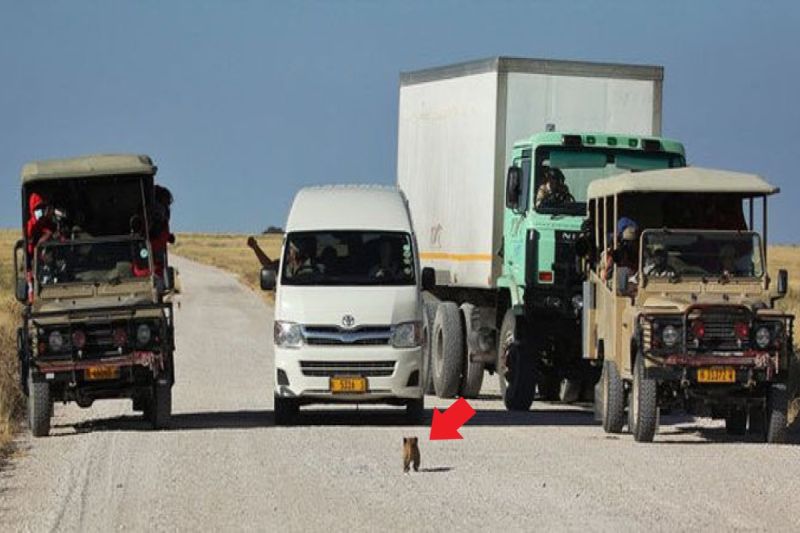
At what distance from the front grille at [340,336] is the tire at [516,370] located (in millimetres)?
3748

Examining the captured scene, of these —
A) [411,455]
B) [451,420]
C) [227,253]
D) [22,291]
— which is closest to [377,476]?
[411,455]

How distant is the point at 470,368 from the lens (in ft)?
87.4

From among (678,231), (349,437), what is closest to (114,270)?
(349,437)

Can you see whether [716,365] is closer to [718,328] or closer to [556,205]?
[718,328]

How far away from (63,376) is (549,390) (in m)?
8.91

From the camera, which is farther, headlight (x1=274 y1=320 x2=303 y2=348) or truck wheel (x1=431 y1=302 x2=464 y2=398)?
truck wheel (x1=431 y1=302 x2=464 y2=398)

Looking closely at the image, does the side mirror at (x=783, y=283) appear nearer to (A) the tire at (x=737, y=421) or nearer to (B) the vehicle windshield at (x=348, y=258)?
(A) the tire at (x=737, y=421)

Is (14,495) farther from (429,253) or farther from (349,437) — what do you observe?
(429,253)

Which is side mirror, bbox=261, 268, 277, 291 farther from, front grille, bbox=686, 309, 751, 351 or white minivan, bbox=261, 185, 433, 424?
front grille, bbox=686, 309, 751, 351

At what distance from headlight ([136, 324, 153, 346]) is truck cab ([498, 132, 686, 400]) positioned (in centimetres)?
553

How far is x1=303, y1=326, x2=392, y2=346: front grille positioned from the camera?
69.6 ft

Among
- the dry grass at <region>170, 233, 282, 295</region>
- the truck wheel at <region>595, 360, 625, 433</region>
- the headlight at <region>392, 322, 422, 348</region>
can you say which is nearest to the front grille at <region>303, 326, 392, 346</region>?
the headlight at <region>392, 322, 422, 348</region>

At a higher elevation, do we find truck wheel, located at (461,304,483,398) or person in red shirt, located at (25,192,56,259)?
person in red shirt, located at (25,192,56,259)

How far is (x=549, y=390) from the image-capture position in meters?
27.3
